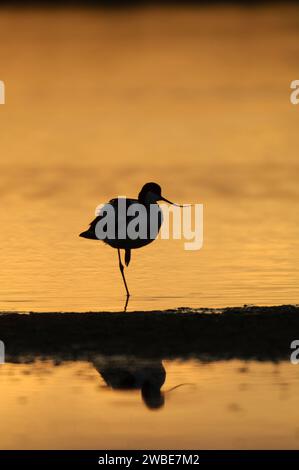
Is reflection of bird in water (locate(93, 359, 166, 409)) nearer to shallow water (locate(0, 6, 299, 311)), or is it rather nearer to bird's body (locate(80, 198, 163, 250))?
shallow water (locate(0, 6, 299, 311))

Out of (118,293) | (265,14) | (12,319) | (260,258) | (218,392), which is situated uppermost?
(265,14)

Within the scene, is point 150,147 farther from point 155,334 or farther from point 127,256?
point 155,334

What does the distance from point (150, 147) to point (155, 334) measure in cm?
1805

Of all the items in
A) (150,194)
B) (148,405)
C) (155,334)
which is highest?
(150,194)

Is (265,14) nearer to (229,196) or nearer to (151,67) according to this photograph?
(151,67)

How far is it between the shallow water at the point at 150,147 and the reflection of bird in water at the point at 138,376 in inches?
134

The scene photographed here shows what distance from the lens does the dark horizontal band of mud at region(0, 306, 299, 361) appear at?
43.3 feet

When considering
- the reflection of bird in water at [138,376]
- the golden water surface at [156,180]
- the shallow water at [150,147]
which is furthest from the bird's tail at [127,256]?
the reflection of bird in water at [138,376]

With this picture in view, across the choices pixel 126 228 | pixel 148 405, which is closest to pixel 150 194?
pixel 126 228

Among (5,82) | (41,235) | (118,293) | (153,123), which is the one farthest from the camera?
(5,82)

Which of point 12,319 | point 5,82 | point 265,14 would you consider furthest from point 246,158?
point 265,14

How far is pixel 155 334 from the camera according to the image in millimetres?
13742

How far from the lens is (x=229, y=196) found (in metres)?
25.8
